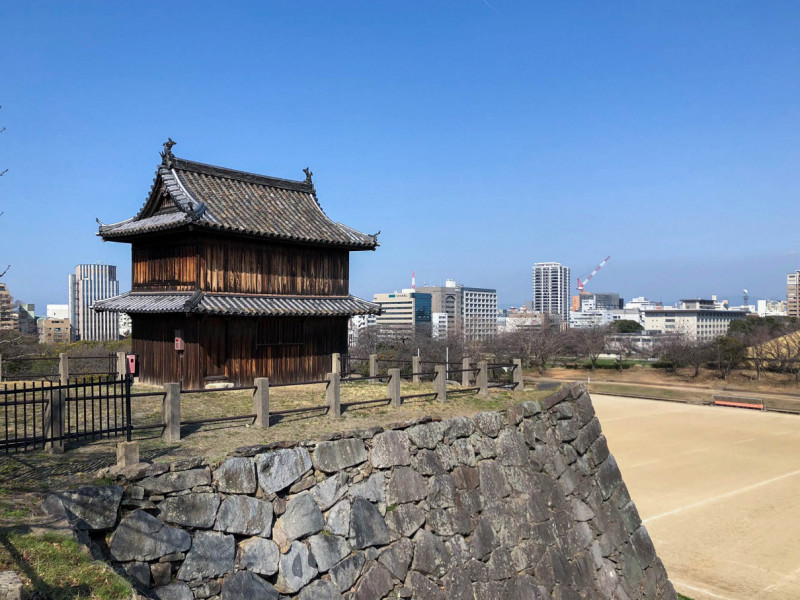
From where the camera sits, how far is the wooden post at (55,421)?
1084 centimetres

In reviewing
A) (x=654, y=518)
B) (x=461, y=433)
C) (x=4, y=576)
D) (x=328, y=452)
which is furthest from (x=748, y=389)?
(x=4, y=576)

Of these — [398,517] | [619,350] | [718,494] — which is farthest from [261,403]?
[619,350]

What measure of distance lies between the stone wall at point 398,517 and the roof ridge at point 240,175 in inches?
519

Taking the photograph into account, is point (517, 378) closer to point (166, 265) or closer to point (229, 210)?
point (229, 210)

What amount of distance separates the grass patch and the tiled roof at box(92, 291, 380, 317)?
1043cm

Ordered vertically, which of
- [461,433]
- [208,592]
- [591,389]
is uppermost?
[461,433]

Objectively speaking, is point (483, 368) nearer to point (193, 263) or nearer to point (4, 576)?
point (193, 263)

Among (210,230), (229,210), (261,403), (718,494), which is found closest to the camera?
(261,403)

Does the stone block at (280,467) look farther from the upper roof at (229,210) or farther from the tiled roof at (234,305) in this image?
the upper roof at (229,210)

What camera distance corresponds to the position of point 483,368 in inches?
751

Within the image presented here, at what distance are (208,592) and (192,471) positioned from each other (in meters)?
1.89

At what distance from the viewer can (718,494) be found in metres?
27.1

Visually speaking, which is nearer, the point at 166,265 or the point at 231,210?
the point at 166,265

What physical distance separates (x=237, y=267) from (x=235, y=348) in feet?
8.85
